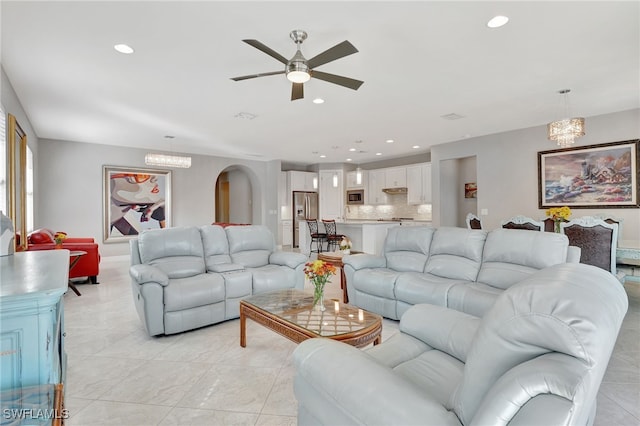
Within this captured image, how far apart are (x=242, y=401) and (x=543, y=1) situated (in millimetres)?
3443

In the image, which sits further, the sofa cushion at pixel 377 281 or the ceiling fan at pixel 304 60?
the sofa cushion at pixel 377 281

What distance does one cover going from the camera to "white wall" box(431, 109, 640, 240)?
4.90 meters

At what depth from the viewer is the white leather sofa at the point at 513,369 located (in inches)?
27.8

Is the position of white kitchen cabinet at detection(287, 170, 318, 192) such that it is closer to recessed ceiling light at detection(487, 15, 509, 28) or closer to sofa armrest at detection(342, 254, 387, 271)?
sofa armrest at detection(342, 254, 387, 271)

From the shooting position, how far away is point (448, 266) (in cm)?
329

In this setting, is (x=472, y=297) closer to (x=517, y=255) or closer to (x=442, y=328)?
(x=517, y=255)

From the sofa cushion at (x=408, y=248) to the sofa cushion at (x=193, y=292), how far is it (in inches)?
77.9

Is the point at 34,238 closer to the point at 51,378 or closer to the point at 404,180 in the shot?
the point at 51,378

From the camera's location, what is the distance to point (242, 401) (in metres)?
2.02

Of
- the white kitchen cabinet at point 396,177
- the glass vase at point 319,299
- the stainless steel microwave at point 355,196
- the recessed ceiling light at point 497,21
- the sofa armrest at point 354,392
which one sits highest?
the recessed ceiling light at point 497,21

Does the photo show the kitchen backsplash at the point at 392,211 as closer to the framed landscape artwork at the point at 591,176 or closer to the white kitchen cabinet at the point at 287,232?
the white kitchen cabinet at the point at 287,232

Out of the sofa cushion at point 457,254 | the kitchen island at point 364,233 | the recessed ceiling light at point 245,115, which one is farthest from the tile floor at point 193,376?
the kitchen island at point 364,233

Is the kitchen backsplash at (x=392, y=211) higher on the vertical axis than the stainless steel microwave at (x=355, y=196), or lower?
lower

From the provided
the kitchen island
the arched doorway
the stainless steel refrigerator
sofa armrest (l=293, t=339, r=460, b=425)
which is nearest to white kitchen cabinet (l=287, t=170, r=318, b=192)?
the stainless steel refrigerator
